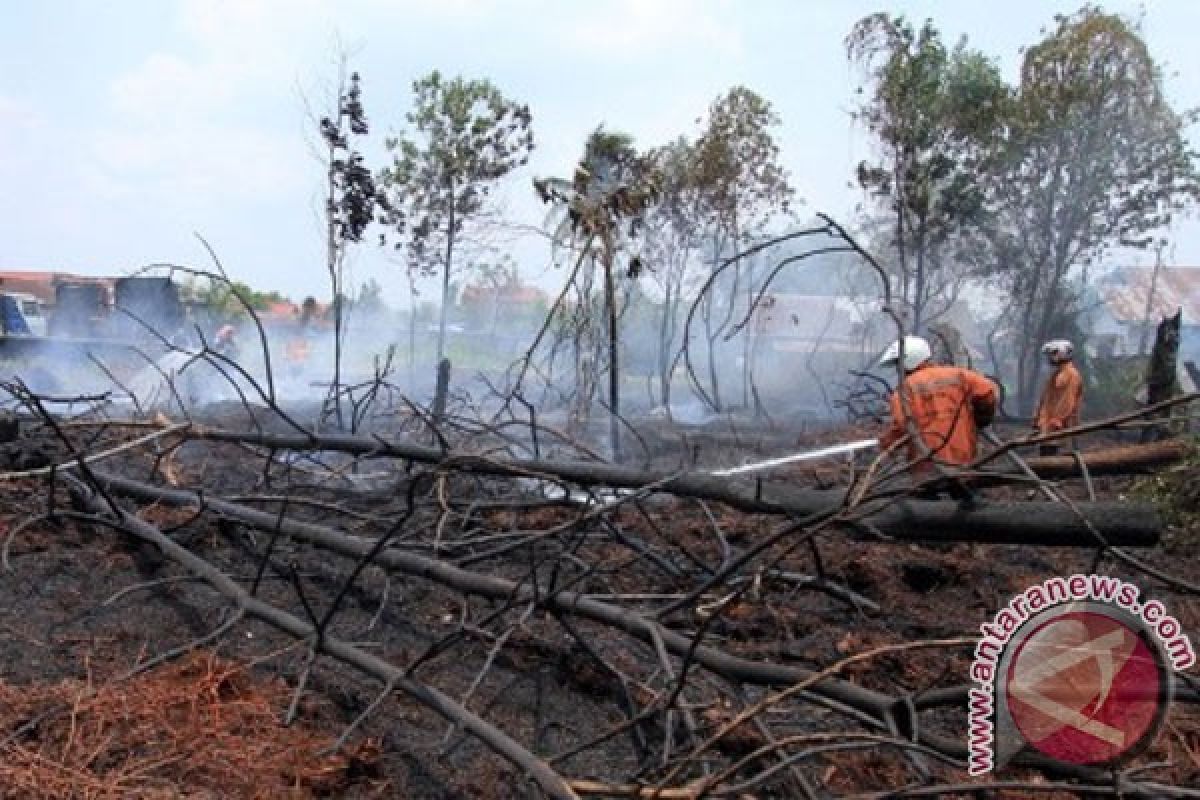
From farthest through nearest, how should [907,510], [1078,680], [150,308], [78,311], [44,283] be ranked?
1. [44,283]
2. [78,311]
3. [150,308]
4. [907,510]
5. [1078,680]

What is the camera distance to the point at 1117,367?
19.1m

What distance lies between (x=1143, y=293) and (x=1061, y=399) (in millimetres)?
49834

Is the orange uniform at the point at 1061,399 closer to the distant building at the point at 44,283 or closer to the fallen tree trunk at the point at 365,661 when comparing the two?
the fallen tree trunk at the point at 365,661

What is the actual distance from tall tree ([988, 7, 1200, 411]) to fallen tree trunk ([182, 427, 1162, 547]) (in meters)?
18.8

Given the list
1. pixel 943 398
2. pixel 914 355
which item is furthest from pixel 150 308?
pixel 943 398

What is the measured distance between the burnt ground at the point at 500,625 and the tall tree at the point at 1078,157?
16169 mm

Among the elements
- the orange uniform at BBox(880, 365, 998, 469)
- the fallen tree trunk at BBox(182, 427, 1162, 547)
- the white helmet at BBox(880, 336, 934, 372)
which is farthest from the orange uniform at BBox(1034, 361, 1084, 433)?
the fallen tree trunk at BBox(182, 427, 1162, 547)

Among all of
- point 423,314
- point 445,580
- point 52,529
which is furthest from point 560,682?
point 423,314

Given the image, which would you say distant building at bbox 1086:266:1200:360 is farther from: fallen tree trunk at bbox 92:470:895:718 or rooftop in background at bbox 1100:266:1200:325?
fallen tree trunk at bbox 92:470:895:718

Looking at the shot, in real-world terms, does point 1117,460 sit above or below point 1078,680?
above

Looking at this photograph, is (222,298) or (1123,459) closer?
(1123,459)

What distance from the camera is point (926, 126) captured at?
19.6 metres

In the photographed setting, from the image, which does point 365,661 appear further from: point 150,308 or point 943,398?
point 150,308

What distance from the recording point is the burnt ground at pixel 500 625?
9.68ft
